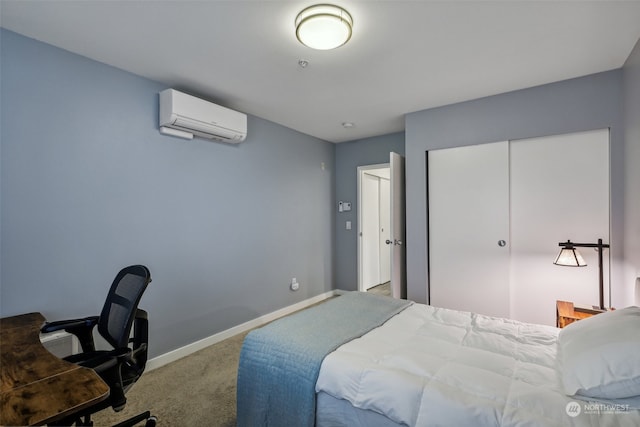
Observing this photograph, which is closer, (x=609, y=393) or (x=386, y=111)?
(x=609, y=393)

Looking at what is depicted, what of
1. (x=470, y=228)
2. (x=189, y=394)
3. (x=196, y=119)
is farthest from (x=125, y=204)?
(x=470, y=228)

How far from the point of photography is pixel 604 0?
5.52ft

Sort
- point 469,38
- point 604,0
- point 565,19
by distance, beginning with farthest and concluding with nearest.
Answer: point 469,38 → point 565,19 → point 604,0

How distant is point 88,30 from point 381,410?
2812 millimetres

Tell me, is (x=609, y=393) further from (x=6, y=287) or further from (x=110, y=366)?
(x=6, y=287)

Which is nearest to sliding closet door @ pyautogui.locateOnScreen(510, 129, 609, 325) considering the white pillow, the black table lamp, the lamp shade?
the black table lamp

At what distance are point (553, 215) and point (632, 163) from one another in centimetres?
67

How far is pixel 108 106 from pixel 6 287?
1443 millimetres

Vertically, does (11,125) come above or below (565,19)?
below

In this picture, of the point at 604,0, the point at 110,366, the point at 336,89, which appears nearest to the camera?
the point at 110,366

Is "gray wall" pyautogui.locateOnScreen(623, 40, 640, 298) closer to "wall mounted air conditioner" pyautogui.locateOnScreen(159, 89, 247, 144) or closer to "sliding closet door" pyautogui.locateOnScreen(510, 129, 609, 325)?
"sliding closet door" pyautogui.locateOnScreen(510, 129, 609, 325)

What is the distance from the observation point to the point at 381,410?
1303mm

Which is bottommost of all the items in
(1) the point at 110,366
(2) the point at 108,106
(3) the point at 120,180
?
(1) the point at 110,366

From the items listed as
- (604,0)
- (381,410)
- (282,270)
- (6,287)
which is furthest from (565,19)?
(6,287)
